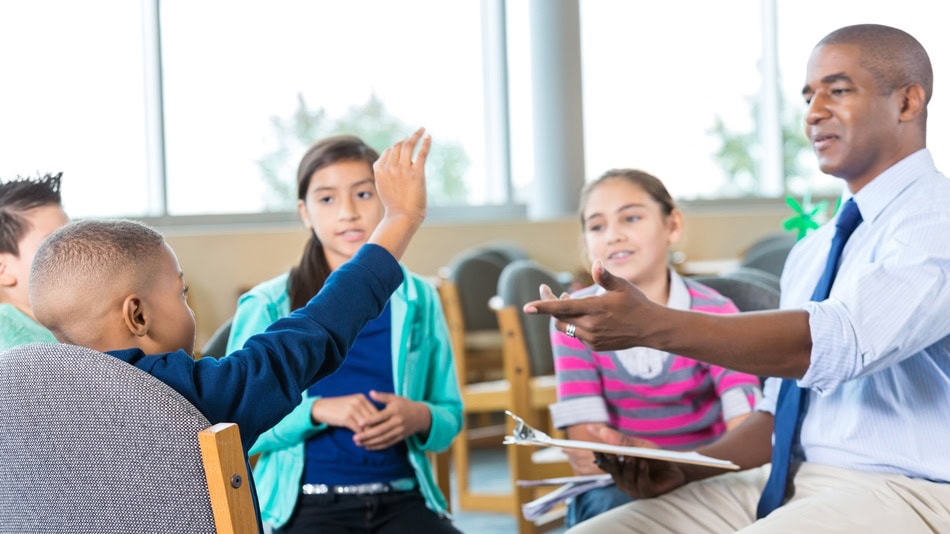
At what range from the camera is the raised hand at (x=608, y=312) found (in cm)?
133

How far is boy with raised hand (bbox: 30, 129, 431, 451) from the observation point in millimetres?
1275

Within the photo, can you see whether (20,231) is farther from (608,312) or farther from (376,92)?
(376,92)

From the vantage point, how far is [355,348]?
218 centimetres

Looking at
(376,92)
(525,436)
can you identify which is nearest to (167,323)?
(525,436)

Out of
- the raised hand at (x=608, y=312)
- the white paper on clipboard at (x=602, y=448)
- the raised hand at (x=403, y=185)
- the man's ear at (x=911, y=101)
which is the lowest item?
the white paper on clipboard at (x=602, y=448)

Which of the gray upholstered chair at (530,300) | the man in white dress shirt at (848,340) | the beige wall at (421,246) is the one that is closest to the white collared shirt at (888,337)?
the man in white dress shirt at (848,340)

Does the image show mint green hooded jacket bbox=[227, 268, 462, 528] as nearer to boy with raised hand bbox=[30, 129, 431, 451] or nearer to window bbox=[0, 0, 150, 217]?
boy with raised hand bbox=[30, 129, 431, 451]

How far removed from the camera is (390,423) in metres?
1.97

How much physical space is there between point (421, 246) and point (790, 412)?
4565 millimetres

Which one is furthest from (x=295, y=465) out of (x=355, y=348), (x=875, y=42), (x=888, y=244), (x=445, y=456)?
(x=875, y=42)

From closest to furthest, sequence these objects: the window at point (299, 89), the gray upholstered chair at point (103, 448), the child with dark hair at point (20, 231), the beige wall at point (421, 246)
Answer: the gray upholstered chair at point (103, 448), the child with dark hair at point (20, 231), the beige wall at point (421, 246), the window at point (299, 89)

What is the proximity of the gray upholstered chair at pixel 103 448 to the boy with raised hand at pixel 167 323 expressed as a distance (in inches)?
5.1

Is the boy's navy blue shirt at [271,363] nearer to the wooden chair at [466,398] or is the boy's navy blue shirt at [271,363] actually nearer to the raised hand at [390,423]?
the raised hand at [390,423]

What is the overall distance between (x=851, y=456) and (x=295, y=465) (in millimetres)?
1022
